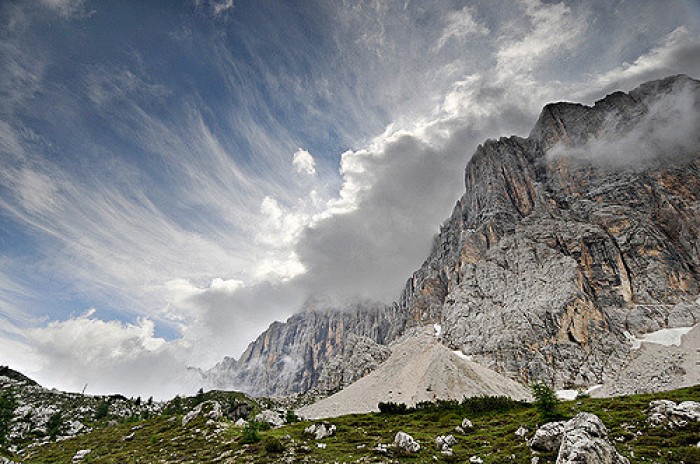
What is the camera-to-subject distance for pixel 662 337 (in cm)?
17125

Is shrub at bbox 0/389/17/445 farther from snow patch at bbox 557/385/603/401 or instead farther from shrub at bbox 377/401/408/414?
snow patch at bbox 557/385/603/401

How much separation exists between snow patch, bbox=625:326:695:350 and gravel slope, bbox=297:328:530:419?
240 ft

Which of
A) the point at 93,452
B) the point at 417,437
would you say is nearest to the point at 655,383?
the point at 417,437

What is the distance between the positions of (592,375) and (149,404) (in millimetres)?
211133

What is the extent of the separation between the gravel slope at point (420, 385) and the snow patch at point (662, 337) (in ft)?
240

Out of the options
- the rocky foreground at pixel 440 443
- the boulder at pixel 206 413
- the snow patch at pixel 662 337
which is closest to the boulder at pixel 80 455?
the rocky foreground at pixel 440 443

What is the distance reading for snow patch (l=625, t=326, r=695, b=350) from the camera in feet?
546

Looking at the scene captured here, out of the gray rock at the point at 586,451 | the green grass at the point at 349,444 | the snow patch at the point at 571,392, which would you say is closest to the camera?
the gray rock at the point at 586,451

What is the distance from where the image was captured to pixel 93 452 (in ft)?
180

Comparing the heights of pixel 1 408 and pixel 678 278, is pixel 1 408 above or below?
below

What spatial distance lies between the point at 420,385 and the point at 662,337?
134809 millimetres

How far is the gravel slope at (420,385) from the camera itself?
130 meters

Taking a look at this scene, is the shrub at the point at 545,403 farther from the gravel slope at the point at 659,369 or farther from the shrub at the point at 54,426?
the shrub at the point at 54,426

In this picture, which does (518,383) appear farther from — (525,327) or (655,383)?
(655,383)
